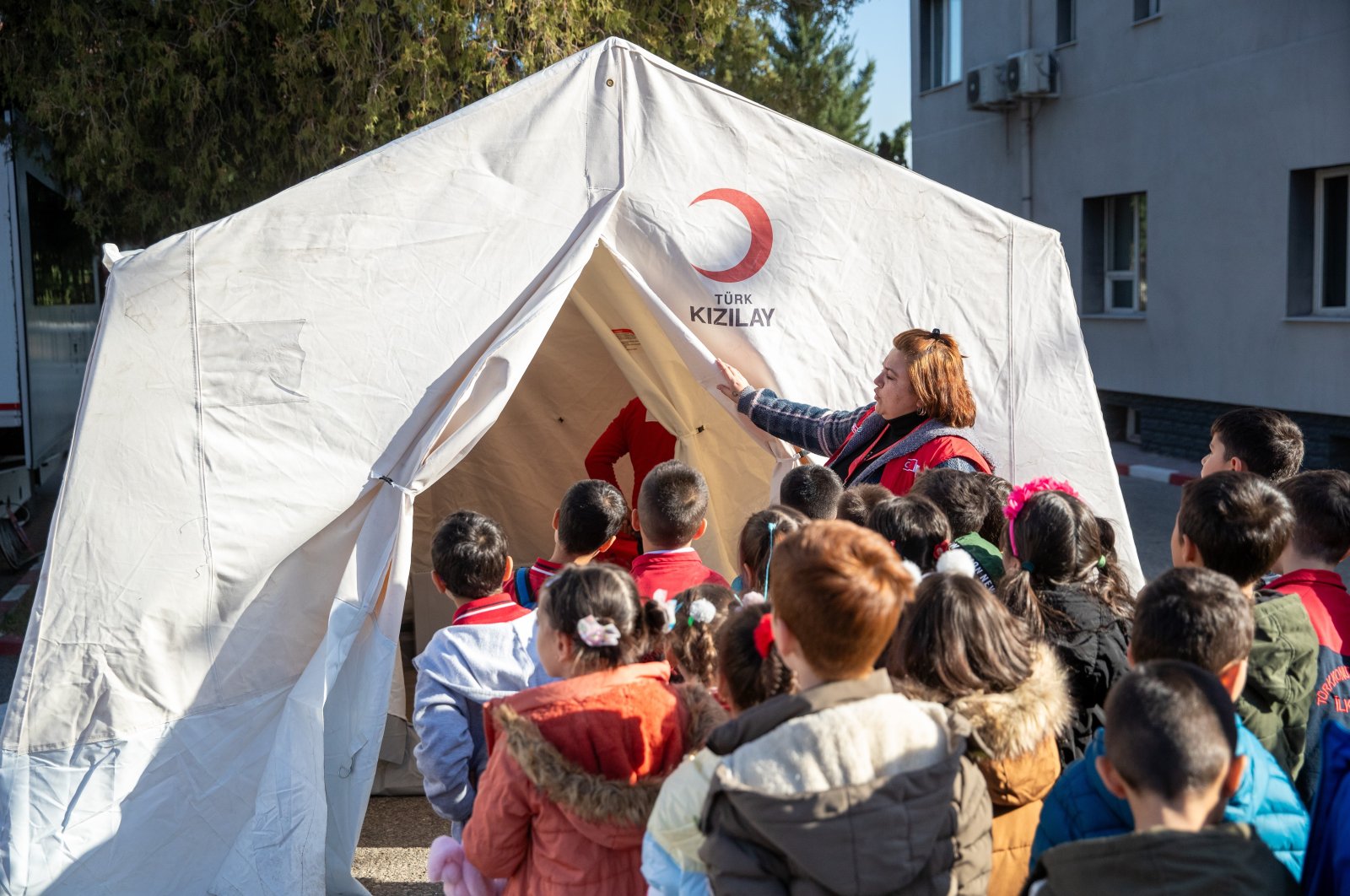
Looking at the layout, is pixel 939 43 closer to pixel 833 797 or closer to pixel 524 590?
pixel 524 590

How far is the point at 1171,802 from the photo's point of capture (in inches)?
75.9

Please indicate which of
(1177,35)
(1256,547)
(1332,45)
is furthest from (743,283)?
(1177,35)

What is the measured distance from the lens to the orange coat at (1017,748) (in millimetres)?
2361

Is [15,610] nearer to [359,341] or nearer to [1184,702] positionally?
[359,341]

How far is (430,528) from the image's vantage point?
21.9 ft

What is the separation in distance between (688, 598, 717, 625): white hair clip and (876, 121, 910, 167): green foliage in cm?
3008

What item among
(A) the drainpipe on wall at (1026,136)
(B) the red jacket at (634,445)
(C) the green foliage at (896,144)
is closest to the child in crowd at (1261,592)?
(B) the red jacket at (634,445)

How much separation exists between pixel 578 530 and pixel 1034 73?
1300cm

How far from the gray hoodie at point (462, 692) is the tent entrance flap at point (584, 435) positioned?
2.02m

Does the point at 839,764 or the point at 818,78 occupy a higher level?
the point at 818,78

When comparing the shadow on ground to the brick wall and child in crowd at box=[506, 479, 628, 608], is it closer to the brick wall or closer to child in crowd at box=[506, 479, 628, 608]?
child in crowd at box=[506, 479, 628, 608]

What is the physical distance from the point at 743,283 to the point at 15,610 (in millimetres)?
6369

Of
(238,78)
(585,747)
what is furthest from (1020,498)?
(238,78)

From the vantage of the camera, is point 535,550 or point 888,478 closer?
point 888,478
